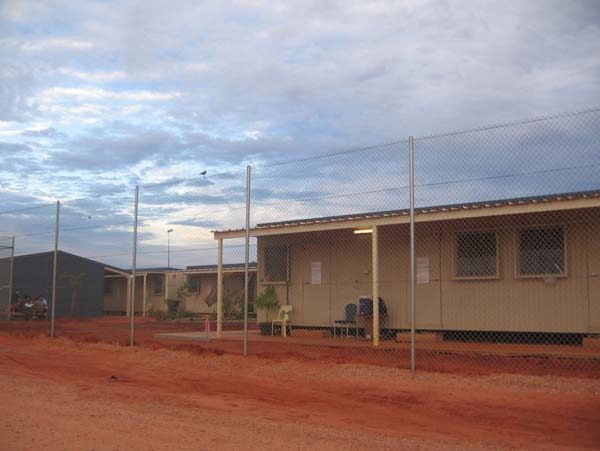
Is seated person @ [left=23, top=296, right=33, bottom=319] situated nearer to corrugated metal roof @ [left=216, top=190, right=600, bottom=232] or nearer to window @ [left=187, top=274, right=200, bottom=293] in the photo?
window @ [left=187, top=274, right=200, bottom=293]

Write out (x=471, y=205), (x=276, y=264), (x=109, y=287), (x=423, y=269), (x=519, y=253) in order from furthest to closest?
(x=109, y=287)
(x=276, y=264)
(x=423, y=269)
(x=519, y=253)
(x=471, y=205)

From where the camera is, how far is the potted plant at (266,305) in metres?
17.8

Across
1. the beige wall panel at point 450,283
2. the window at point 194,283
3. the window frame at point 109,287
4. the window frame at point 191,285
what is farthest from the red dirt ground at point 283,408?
the window frame at point 109,287

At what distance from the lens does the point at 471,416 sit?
23.8 feet

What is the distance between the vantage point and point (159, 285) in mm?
37875

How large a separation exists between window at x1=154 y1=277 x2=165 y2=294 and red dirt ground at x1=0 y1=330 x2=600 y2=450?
84.2 feet

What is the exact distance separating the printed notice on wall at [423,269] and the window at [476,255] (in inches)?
27.4

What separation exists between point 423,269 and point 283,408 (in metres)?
7.74

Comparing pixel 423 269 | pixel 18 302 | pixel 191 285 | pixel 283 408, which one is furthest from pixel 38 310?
pixel 283 408

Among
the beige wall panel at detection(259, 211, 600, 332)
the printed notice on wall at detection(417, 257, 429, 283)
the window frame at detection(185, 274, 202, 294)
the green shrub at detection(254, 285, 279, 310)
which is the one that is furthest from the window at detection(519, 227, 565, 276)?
the window frame at detection(185, 274, 202, 294)

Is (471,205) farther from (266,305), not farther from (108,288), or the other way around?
(108,288)

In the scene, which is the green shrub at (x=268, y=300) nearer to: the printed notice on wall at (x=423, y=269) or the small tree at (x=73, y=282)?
the printed notice on wall at (x=423, y=269)

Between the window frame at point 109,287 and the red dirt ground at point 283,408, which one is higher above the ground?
the window frame at point 109,287

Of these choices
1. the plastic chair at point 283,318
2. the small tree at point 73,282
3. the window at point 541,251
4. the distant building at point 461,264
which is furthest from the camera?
the small tree at point 73,282
